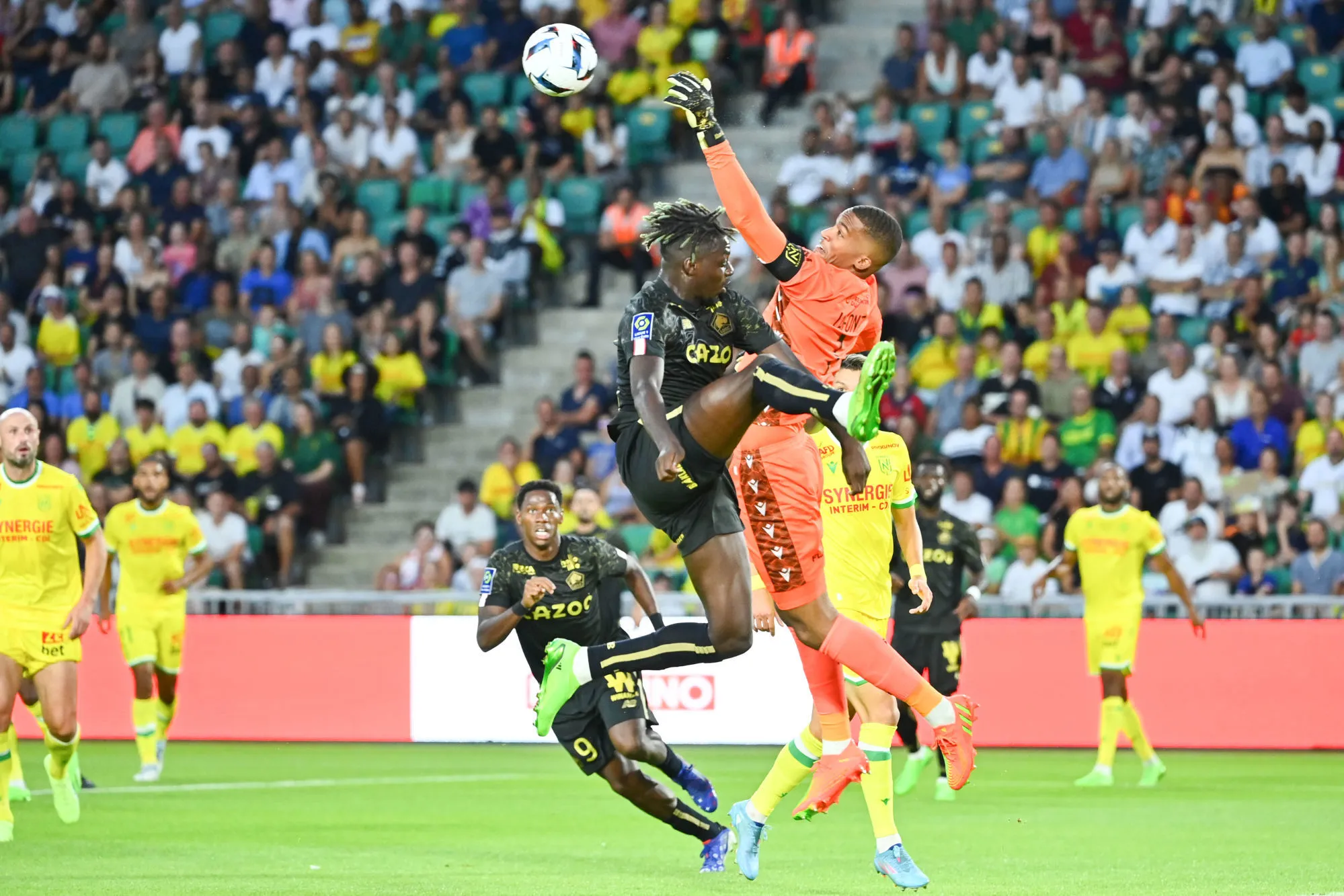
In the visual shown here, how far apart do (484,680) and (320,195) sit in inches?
313

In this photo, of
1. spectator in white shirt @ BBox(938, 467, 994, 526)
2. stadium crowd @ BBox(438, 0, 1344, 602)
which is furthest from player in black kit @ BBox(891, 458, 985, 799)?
spectator in white shirt @ BBox(938, 467, 994, 526)

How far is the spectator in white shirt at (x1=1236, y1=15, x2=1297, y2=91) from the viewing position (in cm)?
2053

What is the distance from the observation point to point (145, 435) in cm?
2131

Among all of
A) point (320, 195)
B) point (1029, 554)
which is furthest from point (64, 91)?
point (1029, 554)

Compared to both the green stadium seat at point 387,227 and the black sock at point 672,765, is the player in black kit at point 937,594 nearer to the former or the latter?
the black sock at point 672,765

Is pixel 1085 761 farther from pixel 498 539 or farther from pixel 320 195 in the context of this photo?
pixel 320 195

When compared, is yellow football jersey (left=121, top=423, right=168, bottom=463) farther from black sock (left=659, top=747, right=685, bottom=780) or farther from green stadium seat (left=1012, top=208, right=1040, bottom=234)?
black sock (left=659, top=747, right=685, bottom=780)

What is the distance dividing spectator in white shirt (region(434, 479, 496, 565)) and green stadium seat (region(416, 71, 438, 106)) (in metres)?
5.92

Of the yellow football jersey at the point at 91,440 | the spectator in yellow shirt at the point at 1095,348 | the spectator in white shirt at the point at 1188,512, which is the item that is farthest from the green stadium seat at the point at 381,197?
the spectator in white shirt at the point at 1188,512

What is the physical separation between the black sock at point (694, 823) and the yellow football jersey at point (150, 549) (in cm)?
643

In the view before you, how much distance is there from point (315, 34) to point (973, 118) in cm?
849

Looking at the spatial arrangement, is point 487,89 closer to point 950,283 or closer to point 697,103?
point 950,283

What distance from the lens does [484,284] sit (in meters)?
21.9

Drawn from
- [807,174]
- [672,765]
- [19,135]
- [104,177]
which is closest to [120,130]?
[104,177]
